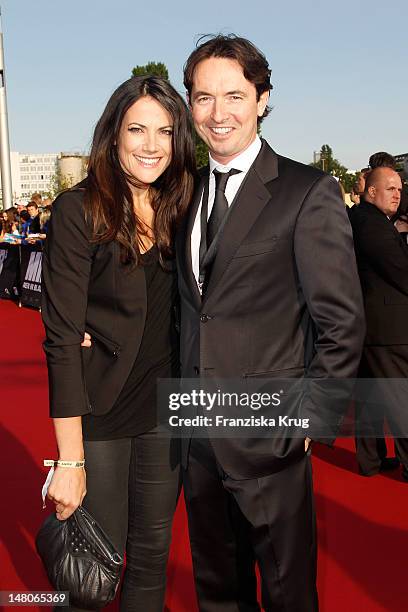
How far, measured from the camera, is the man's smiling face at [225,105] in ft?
7.08

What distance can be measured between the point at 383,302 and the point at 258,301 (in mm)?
2711

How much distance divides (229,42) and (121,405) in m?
1.20

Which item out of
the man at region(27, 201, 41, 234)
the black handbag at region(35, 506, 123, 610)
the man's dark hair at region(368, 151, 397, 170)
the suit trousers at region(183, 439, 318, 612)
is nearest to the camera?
the black handbag at region(35, 506, 123, 610)

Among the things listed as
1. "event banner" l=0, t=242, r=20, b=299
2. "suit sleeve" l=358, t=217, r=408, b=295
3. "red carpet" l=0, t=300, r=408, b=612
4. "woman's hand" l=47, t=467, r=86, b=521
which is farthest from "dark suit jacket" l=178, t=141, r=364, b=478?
"event banner" l=0, t=242, r=20, b=299

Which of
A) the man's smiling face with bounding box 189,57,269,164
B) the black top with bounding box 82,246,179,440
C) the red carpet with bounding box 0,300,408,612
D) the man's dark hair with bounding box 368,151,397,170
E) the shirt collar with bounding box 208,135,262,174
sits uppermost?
the man's dark hair with bounding box 368,151,397,170

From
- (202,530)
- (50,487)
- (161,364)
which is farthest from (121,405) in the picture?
(202,530)

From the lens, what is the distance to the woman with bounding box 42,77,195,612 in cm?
205

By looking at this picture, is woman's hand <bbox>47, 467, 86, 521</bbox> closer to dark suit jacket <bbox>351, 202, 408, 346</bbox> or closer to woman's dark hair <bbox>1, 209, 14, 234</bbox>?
dark suit jacket <bbox>351, 202, 408, 346</bbox>

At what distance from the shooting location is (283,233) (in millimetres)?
2039

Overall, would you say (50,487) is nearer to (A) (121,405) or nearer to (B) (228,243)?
(A) (121,405)

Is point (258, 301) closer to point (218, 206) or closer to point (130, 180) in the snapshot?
point (218, 206)

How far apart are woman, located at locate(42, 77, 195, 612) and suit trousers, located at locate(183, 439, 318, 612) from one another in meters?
0.12

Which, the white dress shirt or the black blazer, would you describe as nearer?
the black blazer

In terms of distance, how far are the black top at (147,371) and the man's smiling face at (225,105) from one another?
41cm
